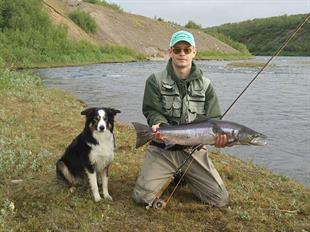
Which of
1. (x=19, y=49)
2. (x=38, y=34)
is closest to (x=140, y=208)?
(x=19, y=49)

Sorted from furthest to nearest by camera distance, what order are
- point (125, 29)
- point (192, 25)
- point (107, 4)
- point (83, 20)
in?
point (192, 25) → point (107, 4) → point (125, 29) → point (83, 20)

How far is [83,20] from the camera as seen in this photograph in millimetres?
72562

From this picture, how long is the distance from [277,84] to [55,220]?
24166 mm

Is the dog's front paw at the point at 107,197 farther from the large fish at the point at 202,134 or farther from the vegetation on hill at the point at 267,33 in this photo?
the vegetation on hill at the point at 267,33

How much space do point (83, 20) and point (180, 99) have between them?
69.0m

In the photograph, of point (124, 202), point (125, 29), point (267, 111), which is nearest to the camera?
point (124, 202)

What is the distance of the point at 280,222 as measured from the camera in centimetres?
559

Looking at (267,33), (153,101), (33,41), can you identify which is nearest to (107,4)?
(33,41)

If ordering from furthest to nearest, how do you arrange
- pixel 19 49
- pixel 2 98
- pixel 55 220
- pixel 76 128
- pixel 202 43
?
pixel 202 43, pixel 19 49, pixel 2 98, pixel 76 128, pixel 55 220

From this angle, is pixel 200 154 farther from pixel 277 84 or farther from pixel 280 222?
pixel 277 84

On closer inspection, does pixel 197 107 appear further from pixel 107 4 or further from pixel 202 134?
pixel 107 4

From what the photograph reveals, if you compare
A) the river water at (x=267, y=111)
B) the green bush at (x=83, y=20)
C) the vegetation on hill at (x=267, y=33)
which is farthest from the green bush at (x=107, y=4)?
the river water at (x=267, y=111)

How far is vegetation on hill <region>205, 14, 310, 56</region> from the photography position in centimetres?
12523

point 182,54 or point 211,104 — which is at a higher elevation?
point 182,54
